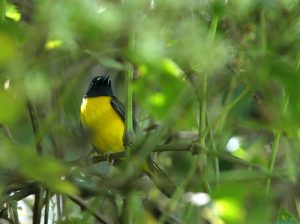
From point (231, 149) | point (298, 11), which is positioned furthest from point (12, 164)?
point (231, 149)

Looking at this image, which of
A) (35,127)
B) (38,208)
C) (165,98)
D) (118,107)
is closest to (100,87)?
(118,107)

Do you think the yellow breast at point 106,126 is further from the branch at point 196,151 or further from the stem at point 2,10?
the stem at point 2,10

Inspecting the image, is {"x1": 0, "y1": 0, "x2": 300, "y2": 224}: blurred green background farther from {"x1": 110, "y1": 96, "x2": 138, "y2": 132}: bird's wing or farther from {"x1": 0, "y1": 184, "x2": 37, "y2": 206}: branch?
{"x1": 110, "y1": 96, "x2": 138, "y2": 132}: bird's wing

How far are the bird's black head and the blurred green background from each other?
4.08 ft

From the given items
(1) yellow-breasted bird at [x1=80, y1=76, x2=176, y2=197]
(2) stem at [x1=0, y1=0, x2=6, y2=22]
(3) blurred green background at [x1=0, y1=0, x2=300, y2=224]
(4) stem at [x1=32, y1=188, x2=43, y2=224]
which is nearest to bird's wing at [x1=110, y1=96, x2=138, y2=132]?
(1) yellow-breasted bird at [x1=80, y1=76, x2=176, y2=197]

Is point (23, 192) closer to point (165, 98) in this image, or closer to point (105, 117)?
point (165, 98)

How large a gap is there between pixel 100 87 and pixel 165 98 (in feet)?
8.16

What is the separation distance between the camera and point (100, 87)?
3.90 meters

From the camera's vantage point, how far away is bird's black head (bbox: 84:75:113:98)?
381 cm

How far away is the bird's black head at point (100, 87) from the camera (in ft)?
12.5

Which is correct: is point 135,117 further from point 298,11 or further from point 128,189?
point 128,189

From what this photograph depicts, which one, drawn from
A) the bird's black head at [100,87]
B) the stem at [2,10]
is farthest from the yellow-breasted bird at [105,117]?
the stem at [2,10]

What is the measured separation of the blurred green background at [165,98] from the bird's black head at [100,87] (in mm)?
1242

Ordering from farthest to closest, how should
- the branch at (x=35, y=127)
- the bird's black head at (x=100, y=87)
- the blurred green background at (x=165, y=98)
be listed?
the bird's black head at (x=100, y=87)
the branch at (x=35, y=127)
the blurred green background at (x=165, y=98)
